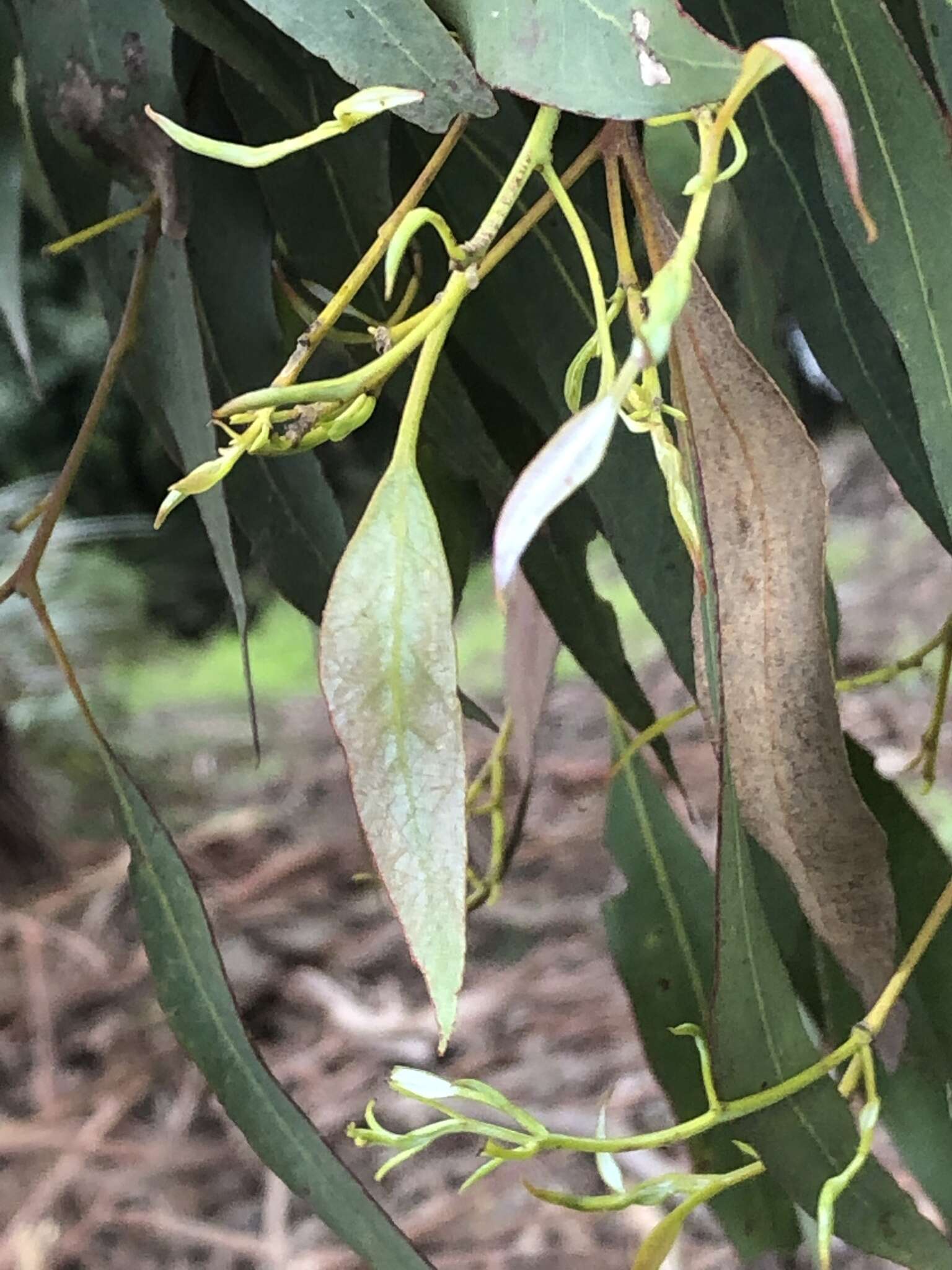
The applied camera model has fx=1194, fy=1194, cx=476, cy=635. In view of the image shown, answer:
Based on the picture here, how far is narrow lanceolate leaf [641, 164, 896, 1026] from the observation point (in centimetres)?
Result: 27

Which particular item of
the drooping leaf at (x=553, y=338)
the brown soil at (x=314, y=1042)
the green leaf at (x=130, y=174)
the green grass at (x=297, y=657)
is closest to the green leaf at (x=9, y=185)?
the green leaf at (x=130, y=174)

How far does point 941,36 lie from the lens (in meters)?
0.30

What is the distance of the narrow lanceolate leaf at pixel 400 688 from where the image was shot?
0.82ft

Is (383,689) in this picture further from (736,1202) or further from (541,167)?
(736,1202)

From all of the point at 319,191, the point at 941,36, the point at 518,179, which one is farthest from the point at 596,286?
the point at 319,191

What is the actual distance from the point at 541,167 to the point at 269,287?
26 centimetres

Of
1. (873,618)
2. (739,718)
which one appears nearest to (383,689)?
(739,718)

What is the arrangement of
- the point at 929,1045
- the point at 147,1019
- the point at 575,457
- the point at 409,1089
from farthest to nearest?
the point at 147,1019 → the point at 929,1045 → the point at 409,1089 → the point at 575,457

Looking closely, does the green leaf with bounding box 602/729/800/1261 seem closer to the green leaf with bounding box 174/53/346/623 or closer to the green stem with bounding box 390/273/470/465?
the green leaf with bounding box 174/53/346/623

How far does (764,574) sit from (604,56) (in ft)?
0.37

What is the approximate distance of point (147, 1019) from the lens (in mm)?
1061

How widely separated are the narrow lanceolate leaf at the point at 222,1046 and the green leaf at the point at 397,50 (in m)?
0.28

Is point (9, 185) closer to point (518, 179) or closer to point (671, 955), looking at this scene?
point (518, 179)

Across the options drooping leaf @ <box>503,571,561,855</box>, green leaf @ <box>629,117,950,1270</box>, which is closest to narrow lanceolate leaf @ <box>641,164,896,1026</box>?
green leaf @ <box>629,117,950,1270</box>
